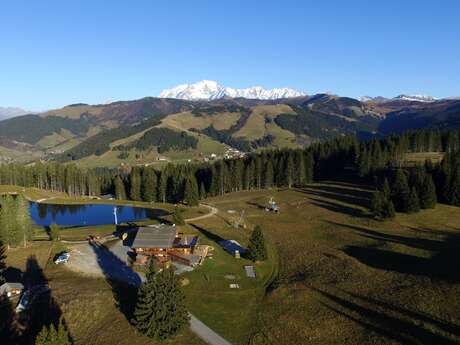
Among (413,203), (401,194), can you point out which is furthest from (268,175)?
(413,203)

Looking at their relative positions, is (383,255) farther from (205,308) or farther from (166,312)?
(166,312)

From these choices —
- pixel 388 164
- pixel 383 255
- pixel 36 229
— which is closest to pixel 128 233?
pixel 36 229

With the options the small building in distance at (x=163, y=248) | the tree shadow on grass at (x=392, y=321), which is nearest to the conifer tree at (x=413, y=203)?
the tree shadow on grass at (x=392, y=321)

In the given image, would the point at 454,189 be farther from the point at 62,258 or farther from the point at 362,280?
the point at 62,258

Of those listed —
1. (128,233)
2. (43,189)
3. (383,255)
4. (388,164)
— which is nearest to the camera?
(383,255)

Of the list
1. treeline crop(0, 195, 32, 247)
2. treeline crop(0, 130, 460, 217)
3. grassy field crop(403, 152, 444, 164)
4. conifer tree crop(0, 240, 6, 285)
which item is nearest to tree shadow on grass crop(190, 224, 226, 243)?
treeline crop(0, 130, 460, 217)
